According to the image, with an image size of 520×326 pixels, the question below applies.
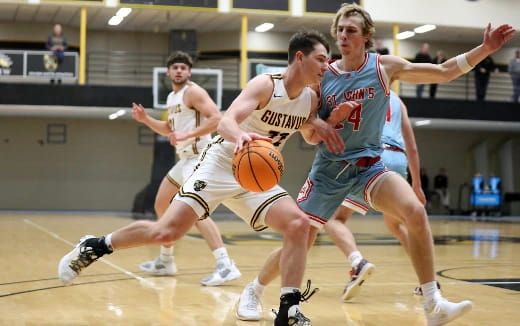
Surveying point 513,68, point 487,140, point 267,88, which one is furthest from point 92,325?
point 487,140

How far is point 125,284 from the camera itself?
663cm

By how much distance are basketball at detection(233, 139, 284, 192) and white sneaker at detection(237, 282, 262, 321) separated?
3.18ft

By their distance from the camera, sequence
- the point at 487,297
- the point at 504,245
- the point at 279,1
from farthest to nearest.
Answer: the point at 279,1
the point at 504,245
the point at 487,297

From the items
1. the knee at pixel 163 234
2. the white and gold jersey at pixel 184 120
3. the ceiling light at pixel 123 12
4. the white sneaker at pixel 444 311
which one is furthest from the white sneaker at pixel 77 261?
the ceiling light at pixel 123 12

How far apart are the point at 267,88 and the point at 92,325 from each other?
1.73 m

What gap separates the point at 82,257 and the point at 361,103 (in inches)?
76.8

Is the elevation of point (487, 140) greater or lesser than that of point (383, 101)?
lesser

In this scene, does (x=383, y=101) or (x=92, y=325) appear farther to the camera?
(x=383, y=101)

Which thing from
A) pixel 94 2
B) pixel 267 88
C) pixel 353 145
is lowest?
pixel 353 145

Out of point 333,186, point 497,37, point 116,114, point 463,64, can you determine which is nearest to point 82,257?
point 333,186

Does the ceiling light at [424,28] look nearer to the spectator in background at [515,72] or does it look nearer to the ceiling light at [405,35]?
the ceiling light at [405,35]

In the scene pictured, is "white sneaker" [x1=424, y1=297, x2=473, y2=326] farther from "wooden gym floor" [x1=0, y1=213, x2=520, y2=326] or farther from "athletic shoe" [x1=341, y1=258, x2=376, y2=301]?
"athletic shoe" [x1=341, y1=258, x2=376, y2=301]

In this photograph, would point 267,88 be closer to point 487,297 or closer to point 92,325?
point 92,325

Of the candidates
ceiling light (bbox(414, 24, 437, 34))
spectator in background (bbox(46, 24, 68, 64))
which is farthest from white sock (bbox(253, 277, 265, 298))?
ceiling light (bbox(414, 24, 437, 34))
